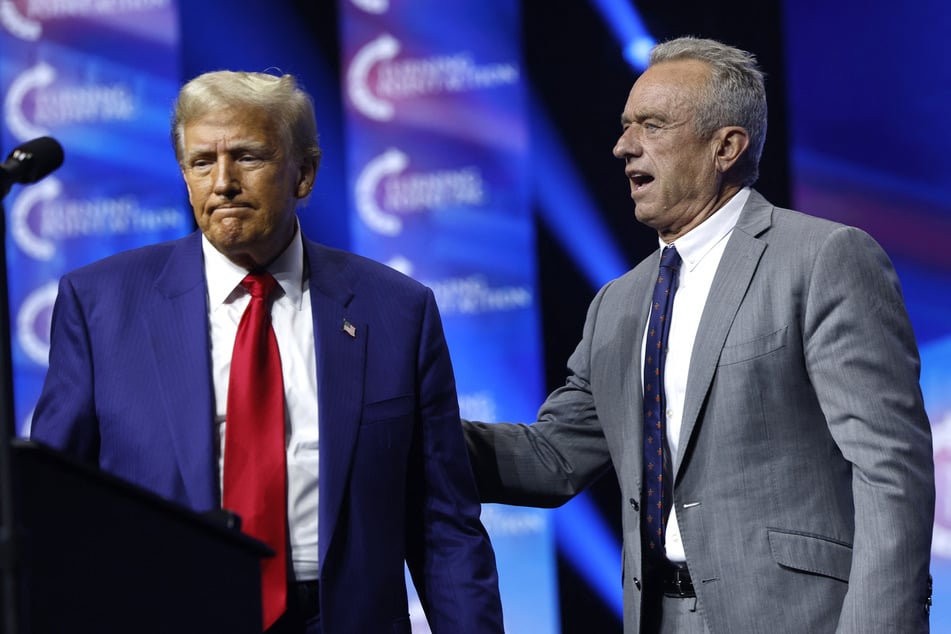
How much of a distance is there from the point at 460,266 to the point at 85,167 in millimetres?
1565

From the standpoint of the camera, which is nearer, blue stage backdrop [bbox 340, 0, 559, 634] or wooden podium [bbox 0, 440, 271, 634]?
wooden podium [bbox 0, 440, 271, 634]

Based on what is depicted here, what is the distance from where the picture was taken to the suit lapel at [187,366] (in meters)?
2.20

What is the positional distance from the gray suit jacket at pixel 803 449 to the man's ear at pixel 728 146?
17 centimetres

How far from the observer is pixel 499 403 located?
15.5ft

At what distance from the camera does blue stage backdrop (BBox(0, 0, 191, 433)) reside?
16.4ft

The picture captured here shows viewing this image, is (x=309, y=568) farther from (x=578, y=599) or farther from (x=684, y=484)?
(x=578, y=599)

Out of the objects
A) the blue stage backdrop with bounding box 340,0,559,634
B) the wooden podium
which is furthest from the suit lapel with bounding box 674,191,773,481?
the blue stage backdrop with bounding box 340,0,559,634

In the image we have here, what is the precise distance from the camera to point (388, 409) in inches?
95.0

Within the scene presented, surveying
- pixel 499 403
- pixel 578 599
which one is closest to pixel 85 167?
pixel 499 403

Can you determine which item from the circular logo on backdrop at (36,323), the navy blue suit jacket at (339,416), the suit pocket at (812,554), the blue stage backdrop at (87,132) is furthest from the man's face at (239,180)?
the circular logo on backdrop at (36,323)

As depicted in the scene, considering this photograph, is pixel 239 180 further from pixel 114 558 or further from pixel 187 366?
pixel 114 558

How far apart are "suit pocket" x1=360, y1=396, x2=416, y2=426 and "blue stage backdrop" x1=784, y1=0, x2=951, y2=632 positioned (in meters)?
2.39

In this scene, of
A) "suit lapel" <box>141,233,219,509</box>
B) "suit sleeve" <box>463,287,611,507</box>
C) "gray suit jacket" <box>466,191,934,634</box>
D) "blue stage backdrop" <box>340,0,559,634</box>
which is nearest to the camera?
"suit lapel" <box>141,233,219,509</box>

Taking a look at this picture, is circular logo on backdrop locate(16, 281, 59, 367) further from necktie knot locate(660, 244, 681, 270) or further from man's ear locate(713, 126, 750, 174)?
man's ear locate(713, 126, 750, 174)
